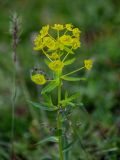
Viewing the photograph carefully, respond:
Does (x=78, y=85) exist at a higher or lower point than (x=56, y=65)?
lower

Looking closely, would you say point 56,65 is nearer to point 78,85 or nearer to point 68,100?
point 68,100

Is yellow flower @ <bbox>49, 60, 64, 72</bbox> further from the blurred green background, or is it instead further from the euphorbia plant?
the blurred green background

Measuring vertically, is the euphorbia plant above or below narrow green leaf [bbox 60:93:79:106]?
above

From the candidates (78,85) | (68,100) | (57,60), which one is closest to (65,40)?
Answer: (57,60)

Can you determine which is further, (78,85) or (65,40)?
(78,85)

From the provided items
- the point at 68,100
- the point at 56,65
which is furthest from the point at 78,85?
the point at 56,65

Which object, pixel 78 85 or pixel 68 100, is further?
pixel 78 85

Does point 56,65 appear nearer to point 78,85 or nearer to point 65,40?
point 65,40

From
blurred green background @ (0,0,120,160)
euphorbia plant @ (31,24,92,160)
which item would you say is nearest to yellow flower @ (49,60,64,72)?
euphorbia plant @ (31,24,92,160)

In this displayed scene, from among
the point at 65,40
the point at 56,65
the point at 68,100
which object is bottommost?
the point at 68,100

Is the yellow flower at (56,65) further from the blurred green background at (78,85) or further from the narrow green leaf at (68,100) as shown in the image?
the blurred green background at (78,85)
